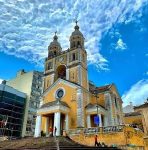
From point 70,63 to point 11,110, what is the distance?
82.0 feet

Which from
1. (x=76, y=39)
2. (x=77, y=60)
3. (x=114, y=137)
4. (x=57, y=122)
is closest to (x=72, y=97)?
(x=57, y=122)

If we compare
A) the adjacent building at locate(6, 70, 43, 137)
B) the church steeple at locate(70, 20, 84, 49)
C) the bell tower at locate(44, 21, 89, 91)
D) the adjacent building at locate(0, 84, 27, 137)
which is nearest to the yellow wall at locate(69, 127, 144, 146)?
the bell tower at locate(44, 21, 89, 91)

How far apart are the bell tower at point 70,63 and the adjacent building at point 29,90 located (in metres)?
18.4

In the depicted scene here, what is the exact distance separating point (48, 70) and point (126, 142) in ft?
80.0

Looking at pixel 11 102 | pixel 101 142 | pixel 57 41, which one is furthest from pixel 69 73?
pixel 11 102

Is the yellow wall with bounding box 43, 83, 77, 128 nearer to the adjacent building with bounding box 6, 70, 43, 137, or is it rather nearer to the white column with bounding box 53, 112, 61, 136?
the white column with bounding box 53, 112, 61, 136

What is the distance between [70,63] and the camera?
36.4 metres

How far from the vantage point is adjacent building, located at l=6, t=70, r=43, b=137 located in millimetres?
53812

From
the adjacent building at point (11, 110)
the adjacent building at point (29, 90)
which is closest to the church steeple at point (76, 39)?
the adjacent building at point (29, 90)

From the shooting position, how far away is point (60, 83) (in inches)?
1366

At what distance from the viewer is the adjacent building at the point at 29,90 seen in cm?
5381

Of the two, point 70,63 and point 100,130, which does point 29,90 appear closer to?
point 70,63

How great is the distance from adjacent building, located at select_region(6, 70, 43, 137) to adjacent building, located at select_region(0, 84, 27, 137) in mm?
1433

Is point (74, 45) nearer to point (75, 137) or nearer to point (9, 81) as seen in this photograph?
point (75, 137)
